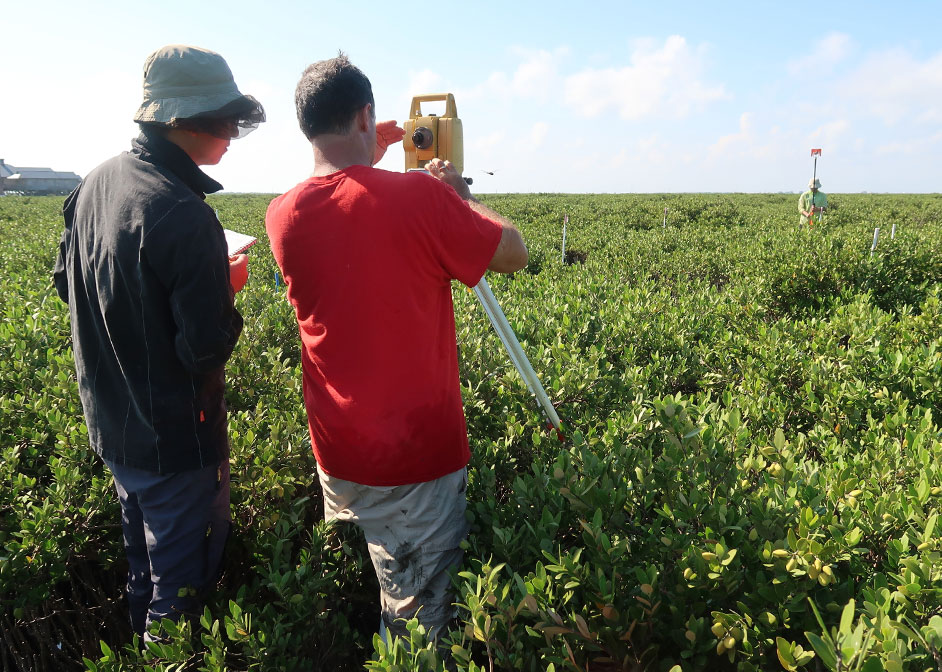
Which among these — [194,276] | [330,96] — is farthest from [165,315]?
[330,96]

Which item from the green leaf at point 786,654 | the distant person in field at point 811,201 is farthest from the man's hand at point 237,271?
the distant person in field at point 811,201

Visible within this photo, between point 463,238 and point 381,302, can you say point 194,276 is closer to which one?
point 381,302

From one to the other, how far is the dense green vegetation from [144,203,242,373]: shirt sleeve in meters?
0.80

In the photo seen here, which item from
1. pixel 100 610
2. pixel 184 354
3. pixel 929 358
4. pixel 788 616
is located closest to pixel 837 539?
pixel 788 616

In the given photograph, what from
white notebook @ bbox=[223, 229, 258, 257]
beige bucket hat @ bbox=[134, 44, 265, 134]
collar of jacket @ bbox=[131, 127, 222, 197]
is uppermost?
beige bucket hat @ bbox=[134, 44, 265, 134]

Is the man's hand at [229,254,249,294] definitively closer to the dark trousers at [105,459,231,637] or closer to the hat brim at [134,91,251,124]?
the hat brim at [134,91,251,124]

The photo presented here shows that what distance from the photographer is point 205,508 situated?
2268 millimetres

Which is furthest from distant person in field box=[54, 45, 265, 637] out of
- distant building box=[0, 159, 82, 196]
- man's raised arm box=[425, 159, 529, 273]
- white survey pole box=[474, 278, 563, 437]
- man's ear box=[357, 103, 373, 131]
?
distant building box=[0, 159, 82, 196]

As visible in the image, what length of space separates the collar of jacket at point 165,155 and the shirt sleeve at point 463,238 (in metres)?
0.96

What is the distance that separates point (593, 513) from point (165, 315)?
1662mm

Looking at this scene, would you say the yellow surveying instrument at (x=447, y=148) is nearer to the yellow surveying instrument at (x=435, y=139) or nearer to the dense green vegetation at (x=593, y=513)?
the yellow surveying instrument at (x=435, y=139)

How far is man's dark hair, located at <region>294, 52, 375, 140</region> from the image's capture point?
1920 mm

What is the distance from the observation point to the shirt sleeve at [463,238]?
6.32 feet

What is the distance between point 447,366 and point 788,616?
127 cm
